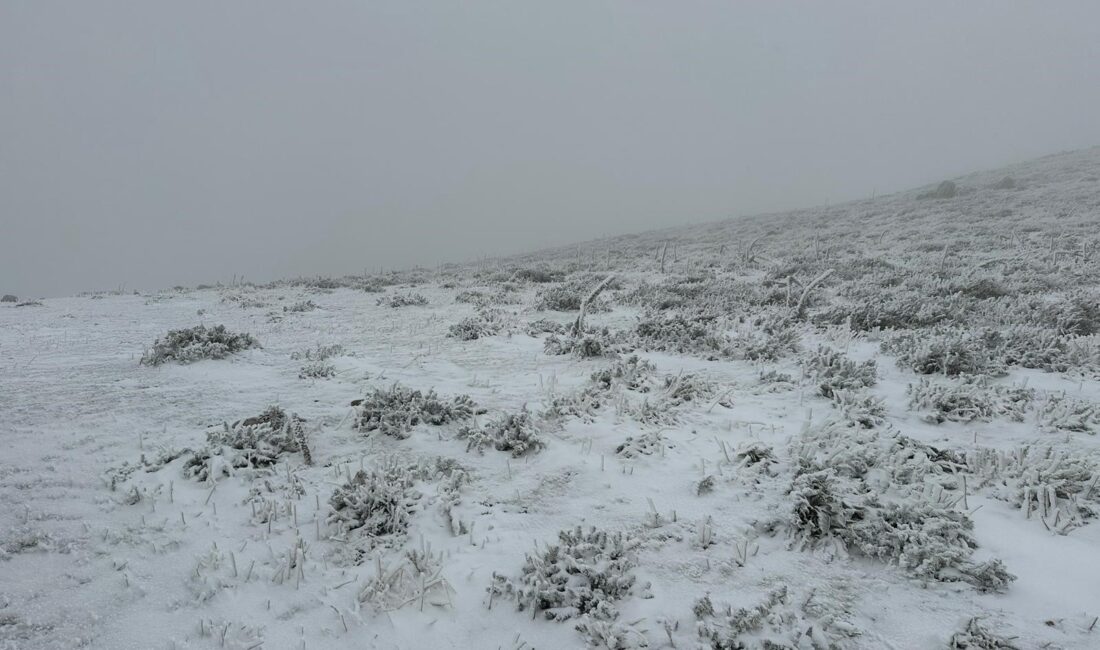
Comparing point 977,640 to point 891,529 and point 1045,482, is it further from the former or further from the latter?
point 1045,482

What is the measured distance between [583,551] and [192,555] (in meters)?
2.48

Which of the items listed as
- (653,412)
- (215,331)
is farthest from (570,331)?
(215,331)

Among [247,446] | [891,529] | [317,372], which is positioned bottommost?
[891,529]

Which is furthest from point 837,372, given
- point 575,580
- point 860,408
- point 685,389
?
point 575,580

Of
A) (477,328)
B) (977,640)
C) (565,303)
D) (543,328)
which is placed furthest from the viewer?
(565,303)

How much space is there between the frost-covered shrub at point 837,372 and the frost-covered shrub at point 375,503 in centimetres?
455

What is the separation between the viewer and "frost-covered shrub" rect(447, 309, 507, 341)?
30.1 feet

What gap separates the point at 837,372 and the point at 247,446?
20.5ft

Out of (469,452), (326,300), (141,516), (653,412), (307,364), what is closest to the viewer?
(141,516)

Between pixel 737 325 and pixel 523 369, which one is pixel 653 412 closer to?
pixel 523 369

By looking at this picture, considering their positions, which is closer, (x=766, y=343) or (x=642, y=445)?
(x=642, y=445)

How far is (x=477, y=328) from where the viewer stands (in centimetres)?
945

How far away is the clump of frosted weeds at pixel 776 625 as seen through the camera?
273cm

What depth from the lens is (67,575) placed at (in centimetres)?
313
